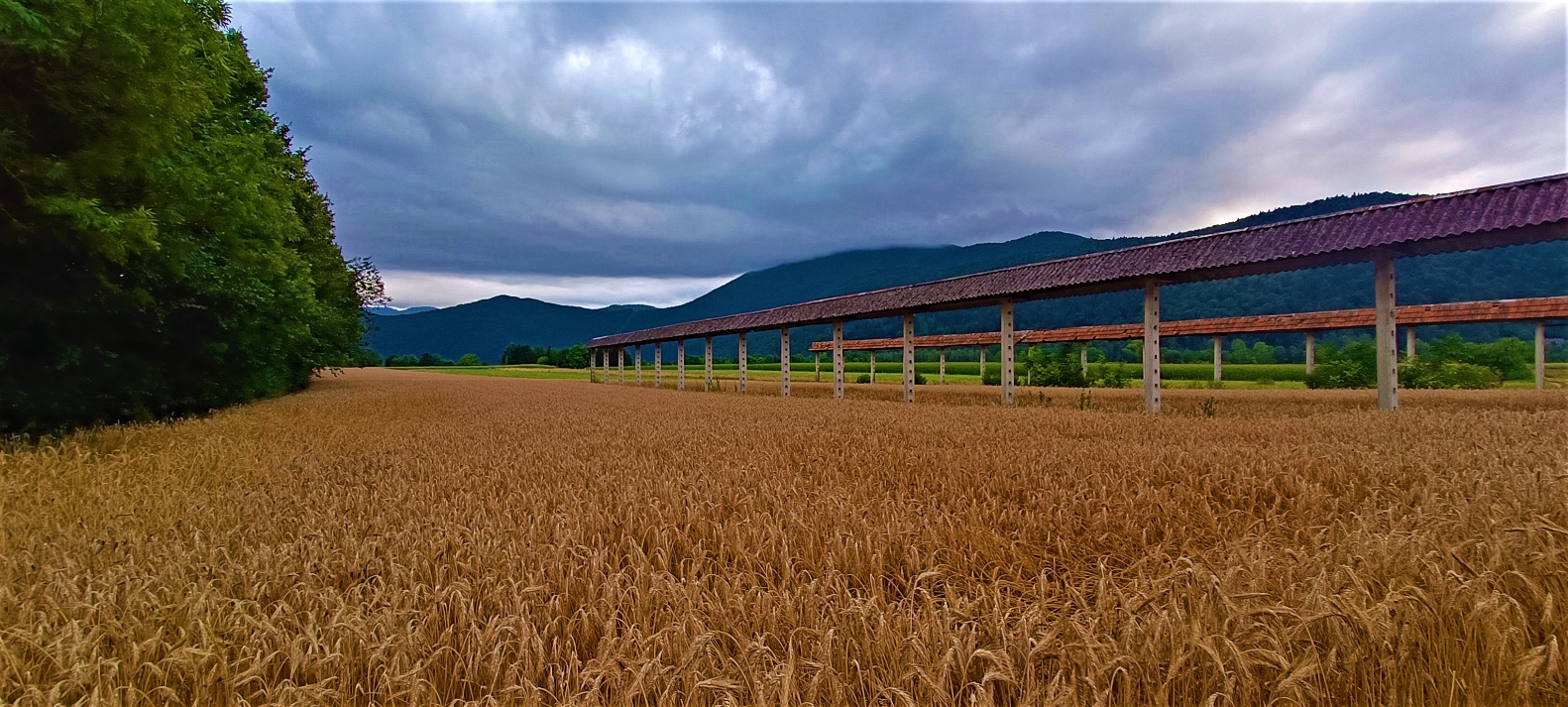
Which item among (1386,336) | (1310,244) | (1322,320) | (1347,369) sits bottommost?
(1347,369)

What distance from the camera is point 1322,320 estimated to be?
2972 centimetres

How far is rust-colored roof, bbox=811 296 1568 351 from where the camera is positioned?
22.1m

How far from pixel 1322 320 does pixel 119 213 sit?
41306mm

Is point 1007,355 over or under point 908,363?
over

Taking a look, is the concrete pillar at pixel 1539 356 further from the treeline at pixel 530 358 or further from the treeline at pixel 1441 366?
the treeline at pixel 530 358

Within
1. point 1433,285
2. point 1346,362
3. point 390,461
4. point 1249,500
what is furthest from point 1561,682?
point 1433,285

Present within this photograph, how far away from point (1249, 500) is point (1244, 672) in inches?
154

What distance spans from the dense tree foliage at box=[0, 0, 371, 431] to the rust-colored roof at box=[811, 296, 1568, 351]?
20.6m

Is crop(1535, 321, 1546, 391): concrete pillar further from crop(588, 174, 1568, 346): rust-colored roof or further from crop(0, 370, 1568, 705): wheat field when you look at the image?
crop(0, 370, 1568, 705): wheat field

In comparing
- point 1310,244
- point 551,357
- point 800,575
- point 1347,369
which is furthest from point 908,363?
point 551,357

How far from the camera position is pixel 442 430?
1081 cm

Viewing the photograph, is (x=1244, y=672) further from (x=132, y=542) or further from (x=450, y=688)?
(x=132, y=542)

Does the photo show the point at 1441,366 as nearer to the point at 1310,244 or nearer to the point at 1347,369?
the point at 1347,369

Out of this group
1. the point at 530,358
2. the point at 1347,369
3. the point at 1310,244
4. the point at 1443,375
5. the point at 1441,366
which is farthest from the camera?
the point at 530,358
